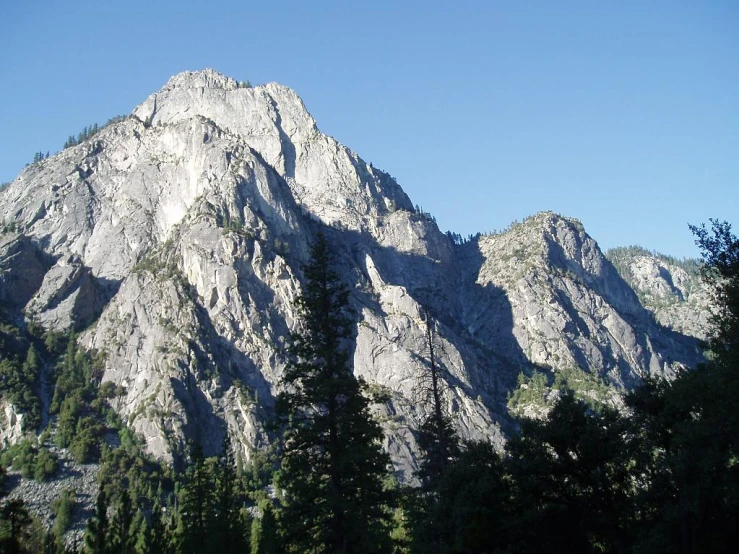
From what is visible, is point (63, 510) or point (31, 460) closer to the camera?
point (63, 510)

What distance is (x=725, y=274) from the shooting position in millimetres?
34750

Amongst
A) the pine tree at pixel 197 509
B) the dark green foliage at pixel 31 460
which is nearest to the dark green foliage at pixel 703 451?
the pine tree at pixel 197 509

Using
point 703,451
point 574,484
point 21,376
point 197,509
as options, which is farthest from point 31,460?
point 703,451

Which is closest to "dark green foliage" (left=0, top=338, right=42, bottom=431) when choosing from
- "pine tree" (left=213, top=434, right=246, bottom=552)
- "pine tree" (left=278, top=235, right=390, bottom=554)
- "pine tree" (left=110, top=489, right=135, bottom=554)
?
"pine tree" (left=110, top=489, right=135, bottom=554)

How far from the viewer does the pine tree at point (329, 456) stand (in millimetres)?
33094

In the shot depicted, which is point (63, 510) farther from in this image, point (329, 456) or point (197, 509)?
point (329, 456)

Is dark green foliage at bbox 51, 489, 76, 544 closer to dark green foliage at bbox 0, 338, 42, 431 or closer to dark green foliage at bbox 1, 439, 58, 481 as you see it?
dark green foliage at bbox 1, 439, 58, 481

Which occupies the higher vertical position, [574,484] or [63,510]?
[63,510]

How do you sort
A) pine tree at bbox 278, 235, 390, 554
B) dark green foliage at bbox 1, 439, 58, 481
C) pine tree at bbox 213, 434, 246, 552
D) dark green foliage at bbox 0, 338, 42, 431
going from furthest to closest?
dark green foliage at bbox 0, 338, 42, 431
dark green foliage at bbox 1, 439, 58, 481
pine tree at bbox 213, 434, 246, 552
pine tree at bbox 278, 235, 390, 554

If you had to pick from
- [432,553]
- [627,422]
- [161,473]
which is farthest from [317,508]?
[161,473]

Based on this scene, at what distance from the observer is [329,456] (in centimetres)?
3494

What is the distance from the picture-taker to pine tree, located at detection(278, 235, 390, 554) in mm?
33094

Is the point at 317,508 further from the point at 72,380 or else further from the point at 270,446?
the point at 72,380

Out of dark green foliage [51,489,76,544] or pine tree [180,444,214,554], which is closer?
pine tree [180,444,214,554]
